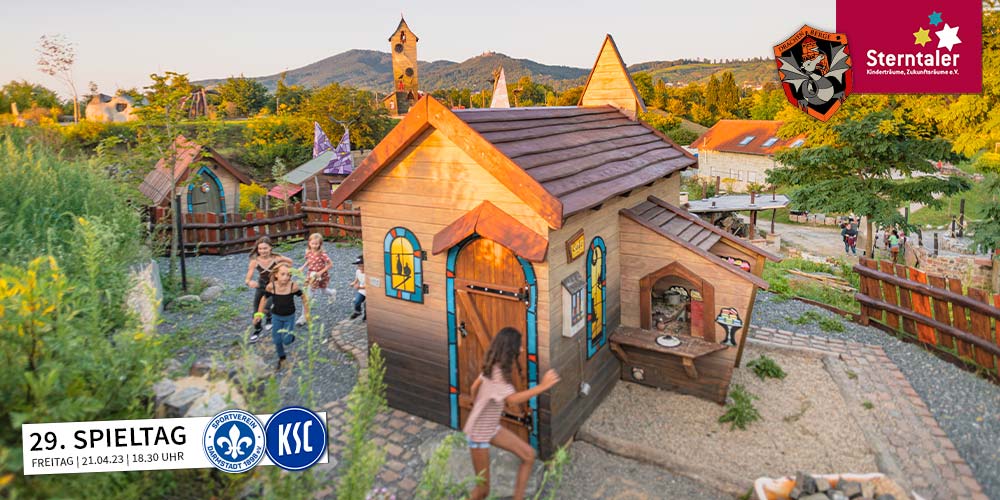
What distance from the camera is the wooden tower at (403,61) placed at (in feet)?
268

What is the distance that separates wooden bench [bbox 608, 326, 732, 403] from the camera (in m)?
7.54

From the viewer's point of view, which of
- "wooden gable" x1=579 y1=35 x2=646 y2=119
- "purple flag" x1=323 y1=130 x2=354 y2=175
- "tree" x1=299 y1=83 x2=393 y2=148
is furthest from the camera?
"tree" x1=299 y1=83 x2=393 y2=148

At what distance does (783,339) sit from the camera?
1023 centimetres

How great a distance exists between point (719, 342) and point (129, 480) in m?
6.59

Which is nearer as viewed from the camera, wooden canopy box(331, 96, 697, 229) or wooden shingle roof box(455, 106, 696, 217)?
wooden canopy box(331, 96, 697, 229)

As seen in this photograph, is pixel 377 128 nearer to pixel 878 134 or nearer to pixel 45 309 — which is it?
pixel 878 134

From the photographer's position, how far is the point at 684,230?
28.5 ft

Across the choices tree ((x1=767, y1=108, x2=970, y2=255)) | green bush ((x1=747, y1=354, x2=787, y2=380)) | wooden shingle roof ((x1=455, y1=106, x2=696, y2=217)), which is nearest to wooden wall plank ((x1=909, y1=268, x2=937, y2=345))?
green bush ((x1=747, y1=354, x2=787, y2=380))

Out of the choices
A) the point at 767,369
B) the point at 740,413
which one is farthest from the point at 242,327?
the point at 767,369

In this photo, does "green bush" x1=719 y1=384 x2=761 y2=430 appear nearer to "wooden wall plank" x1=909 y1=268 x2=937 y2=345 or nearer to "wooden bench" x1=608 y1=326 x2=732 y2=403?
"wooden bench" x1=608 y1=326 x2=732 y2=403

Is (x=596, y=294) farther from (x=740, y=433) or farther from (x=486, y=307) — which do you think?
(x=740, y=433)

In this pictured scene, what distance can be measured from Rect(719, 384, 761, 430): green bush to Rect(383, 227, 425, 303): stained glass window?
13.7 feet

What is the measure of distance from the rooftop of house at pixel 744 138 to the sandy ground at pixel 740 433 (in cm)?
3808

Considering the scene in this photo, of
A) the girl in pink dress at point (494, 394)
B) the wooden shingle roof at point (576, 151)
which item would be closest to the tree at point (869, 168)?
the wooden shingle roof at point (576, 151)
